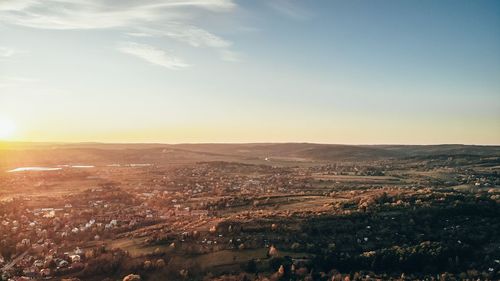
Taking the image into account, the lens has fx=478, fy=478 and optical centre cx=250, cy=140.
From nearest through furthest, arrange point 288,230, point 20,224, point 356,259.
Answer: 1. point 356,259
2. point 288,230
3. point 20,224

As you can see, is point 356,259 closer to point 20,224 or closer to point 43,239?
point 43,239

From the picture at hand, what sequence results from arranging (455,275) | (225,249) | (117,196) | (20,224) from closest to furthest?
(455,275) → (225,249) → (20,224) → (117,196)

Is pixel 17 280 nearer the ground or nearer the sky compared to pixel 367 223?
nearer the ground

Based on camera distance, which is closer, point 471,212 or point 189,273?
point 189,273

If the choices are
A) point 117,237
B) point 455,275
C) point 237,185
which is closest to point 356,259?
point 455,275

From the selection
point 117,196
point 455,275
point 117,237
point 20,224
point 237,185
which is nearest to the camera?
point 455,275

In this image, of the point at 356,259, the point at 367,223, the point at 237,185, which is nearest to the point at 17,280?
the point at 356,259

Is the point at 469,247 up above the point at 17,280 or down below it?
above

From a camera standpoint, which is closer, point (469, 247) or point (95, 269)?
point (95, 269)

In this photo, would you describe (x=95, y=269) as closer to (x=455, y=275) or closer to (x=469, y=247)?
(x=455, y=275)
